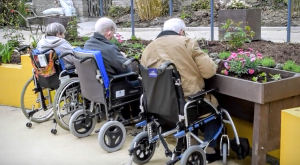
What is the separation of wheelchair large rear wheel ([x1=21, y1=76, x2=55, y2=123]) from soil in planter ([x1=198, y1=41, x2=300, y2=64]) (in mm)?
2104

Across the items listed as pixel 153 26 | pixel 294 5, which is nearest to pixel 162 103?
pixel 153 26

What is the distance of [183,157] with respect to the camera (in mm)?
3055

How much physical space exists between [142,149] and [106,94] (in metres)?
0.70

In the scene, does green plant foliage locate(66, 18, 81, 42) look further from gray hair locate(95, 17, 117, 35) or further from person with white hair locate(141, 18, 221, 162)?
person with white hair locate(141, 18, 221, 162)

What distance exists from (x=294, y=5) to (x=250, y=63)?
712cm

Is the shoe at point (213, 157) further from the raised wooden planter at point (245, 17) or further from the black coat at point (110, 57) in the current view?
the raised wooden planter at point (245, 17)

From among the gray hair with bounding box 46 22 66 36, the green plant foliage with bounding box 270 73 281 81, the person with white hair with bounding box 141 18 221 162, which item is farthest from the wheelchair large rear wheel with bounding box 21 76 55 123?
the green plant foliage with bounding box 270 73 281 81

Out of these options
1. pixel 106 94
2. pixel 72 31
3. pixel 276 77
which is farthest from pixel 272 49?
pixel 72 31

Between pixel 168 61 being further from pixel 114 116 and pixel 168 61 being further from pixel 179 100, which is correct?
pixel 114 116

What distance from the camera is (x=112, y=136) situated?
3840 mm

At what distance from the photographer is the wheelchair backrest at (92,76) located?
3.77 metres

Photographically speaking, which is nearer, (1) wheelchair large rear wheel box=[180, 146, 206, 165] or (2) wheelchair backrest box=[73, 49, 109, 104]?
(1) wheelchair large rear wheel box=[180, 146, 206, 165]

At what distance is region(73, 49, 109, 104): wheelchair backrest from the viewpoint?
3.77 meters

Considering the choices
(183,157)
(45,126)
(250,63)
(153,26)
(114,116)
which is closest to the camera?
(183,157)
